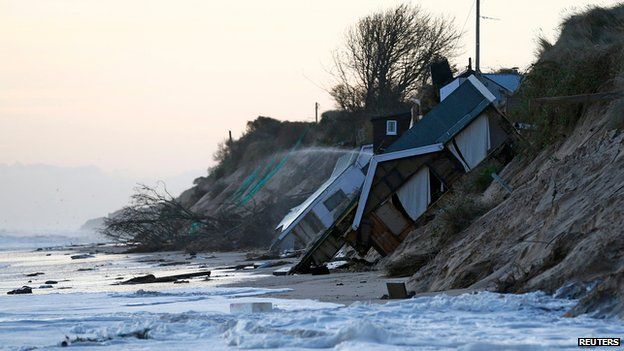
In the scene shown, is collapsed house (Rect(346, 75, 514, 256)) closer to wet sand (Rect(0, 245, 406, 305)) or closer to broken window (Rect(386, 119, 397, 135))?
wet sand (Rect(0, 245, 406, 305))

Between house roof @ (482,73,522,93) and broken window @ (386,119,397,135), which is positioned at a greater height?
house roof @ (482,73,522,93)

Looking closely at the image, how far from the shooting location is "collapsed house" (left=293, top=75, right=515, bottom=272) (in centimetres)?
2761

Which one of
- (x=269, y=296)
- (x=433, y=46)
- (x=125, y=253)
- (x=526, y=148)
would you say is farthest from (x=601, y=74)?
(x=433, y=46)

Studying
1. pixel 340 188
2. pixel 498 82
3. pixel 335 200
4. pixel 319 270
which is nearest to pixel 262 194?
pixel 335 200

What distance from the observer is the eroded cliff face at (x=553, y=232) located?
42.0ft

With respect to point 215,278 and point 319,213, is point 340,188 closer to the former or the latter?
point 319,213

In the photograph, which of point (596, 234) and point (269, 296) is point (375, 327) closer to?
point (596, 234)

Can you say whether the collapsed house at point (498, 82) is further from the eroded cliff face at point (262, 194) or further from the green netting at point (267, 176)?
the green netting at point (267, 176)
